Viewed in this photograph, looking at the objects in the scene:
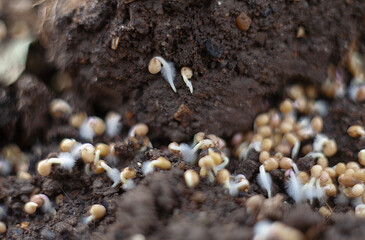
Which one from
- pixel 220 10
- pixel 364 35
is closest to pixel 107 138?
pixel 220 10

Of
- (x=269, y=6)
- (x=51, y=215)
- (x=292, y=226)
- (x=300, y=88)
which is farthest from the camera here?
(x=300, y=88)

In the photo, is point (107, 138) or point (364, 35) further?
point (364, 35)

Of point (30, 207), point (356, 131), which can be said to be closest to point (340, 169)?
point (356, 131)

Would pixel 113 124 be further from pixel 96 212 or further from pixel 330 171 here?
pixel 330 171

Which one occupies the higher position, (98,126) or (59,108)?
(59,108)

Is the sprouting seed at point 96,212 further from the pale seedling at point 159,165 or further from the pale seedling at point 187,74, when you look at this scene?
the pale seedling at point 187,74

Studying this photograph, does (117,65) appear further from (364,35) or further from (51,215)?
(364,35)

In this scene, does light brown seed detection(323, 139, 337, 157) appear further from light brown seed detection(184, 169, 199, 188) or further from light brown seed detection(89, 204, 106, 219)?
light brown seed detection(89, 204, 106, 219)
